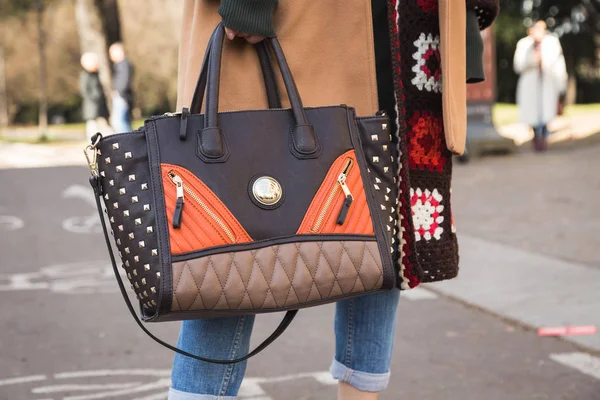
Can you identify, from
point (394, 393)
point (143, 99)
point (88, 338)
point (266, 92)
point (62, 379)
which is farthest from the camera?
point (143, 99)

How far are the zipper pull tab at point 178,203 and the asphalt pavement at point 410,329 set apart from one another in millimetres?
1936

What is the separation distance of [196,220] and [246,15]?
0.44 m

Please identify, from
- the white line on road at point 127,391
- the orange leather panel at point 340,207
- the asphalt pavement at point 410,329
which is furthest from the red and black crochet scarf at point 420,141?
the white line on road at point 127,391

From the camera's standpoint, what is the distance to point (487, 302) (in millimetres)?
5168

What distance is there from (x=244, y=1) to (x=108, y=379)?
2.43 m

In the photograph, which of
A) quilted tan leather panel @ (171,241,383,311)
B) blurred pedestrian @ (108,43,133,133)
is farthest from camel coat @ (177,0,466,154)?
blurred pedestrian @ (108,43,133,133)

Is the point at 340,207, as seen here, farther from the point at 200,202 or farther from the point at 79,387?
the point at 79,387

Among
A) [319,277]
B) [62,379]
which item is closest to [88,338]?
[62,379]

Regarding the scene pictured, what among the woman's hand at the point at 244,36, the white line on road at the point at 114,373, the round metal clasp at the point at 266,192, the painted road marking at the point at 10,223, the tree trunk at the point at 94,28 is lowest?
the painted road marking at the point at 10,223

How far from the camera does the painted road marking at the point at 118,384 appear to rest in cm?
378

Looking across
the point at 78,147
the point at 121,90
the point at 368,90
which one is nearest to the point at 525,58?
the point at 121,90

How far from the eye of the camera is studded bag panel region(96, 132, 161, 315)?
6.31ft

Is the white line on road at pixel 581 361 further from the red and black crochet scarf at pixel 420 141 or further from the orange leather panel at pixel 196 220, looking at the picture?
the orange leather panel at pixel 196 220

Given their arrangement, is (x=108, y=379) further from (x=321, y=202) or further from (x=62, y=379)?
(x=321, y=202)
